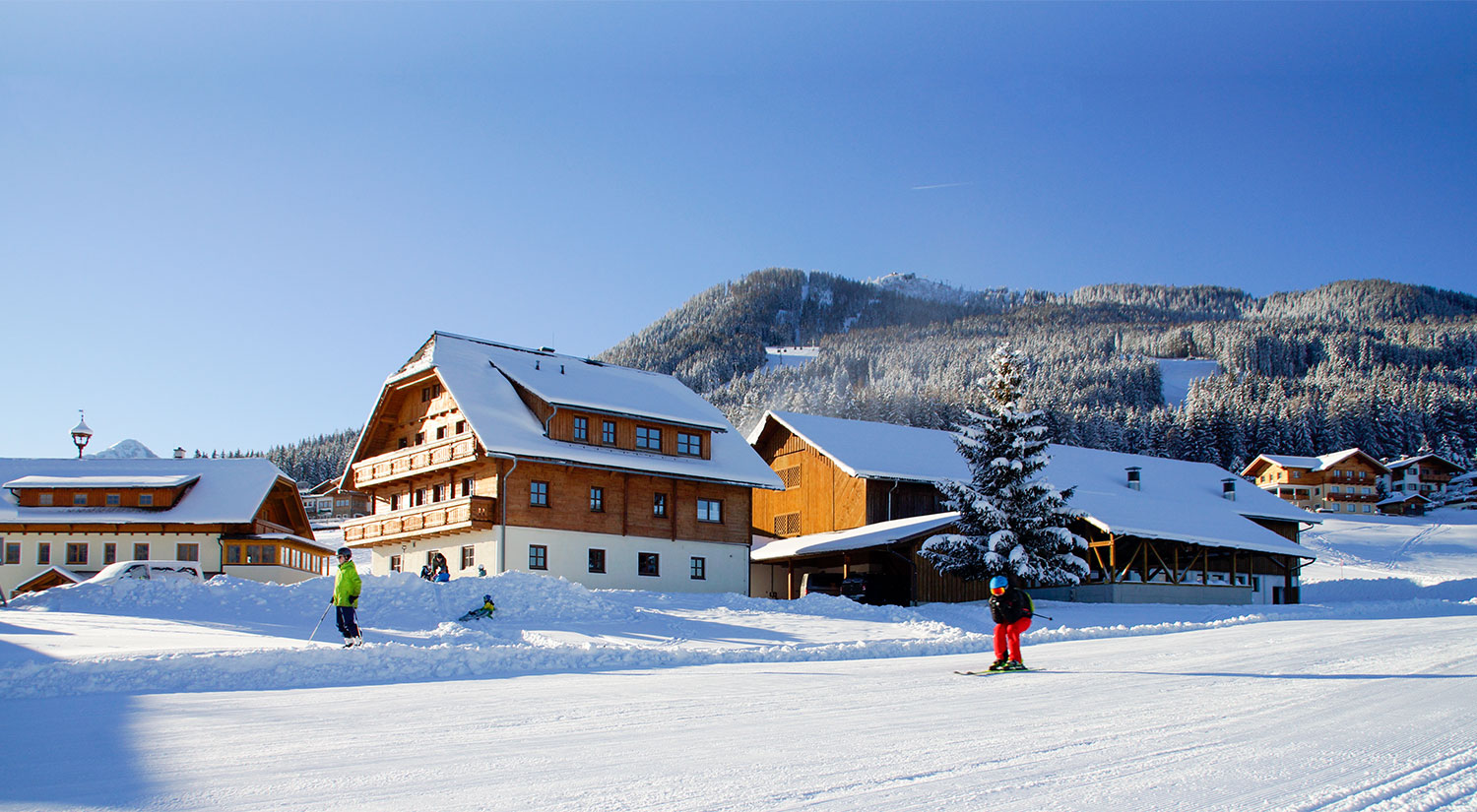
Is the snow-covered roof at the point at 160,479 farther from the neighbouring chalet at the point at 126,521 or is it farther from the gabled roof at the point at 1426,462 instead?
the gabled roof at the point at 1426,462

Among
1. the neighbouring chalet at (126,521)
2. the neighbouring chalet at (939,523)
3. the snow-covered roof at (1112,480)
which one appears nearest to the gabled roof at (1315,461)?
the snow-covered roof at (1112,480)

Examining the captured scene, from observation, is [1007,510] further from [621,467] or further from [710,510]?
[621,467]

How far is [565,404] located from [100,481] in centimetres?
2538

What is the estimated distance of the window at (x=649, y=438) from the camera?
38469 mm

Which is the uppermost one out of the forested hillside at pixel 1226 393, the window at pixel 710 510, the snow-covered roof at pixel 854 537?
the forested hillside at pixel 1226 393

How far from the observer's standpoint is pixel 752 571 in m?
44.8

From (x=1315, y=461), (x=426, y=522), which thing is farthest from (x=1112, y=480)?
(x=1315, y=461)

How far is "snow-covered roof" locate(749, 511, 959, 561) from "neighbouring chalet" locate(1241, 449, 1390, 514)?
75767 mm

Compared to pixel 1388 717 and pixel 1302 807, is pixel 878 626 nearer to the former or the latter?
pixel 1388 717

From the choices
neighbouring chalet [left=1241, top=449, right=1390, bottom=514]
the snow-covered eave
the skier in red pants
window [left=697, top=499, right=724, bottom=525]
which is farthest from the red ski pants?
neighbouring chalet [left=1241, top=449, right=1390, bottom=514]

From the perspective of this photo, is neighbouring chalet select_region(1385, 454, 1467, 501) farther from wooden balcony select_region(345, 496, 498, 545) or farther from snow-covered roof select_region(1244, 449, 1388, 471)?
wooden balcony select_region(345, 496, 498, 545)

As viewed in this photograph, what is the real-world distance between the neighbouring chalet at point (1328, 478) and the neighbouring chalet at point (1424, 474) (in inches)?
153

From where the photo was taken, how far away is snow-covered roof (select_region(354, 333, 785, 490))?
35188mm

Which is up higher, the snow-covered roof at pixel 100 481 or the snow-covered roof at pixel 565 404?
the snow-covered roof at pixel 565 404
